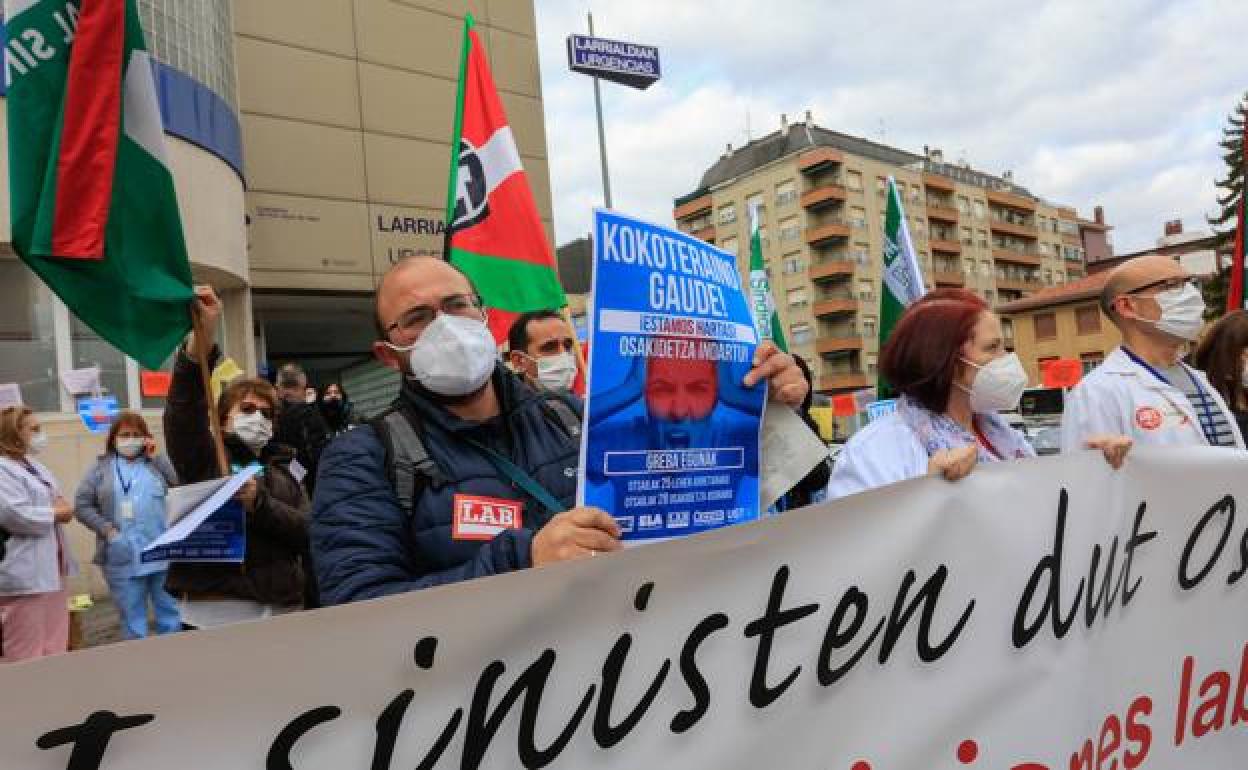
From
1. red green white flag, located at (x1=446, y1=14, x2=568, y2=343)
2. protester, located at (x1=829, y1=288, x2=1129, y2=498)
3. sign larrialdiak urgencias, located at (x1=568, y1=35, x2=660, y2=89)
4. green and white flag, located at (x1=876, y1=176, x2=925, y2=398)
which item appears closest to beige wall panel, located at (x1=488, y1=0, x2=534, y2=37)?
sign larrialdiak urgencias, located at (x1=568, y1=35, x2=660, y2=89)

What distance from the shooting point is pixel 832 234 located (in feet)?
201

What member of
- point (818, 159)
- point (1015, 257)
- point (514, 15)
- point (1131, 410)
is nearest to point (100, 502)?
point (1131, 410)

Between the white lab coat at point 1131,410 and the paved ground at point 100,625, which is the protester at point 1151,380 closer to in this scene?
the white lab coat at point 1131,410

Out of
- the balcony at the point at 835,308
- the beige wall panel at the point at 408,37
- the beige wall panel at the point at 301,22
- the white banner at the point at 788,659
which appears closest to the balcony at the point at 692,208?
the balcony at the point at 835,308

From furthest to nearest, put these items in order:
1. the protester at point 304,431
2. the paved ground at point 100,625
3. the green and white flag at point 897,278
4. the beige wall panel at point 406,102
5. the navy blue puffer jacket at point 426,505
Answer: the beige wall panel at point 406,102
the paved ground at point 100,625
the protester at point 304,431
the green and white flag at point 897,278
the navy blue puffer jacket at point 426,505

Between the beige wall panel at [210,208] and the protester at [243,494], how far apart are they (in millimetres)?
7268

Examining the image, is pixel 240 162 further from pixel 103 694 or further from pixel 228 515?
pixel 103 694

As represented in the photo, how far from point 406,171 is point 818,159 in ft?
164

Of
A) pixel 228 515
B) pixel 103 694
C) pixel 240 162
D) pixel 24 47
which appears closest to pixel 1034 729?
pixel 103 694

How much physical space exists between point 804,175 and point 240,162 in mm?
55107

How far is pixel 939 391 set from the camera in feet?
8.11

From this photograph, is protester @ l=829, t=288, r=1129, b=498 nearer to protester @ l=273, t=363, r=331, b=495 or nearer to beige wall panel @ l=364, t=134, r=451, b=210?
protester @ l=273, t=363, r=331, b=495

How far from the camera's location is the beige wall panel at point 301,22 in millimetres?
14367

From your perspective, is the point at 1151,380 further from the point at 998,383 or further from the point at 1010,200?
the point at 1010,200
